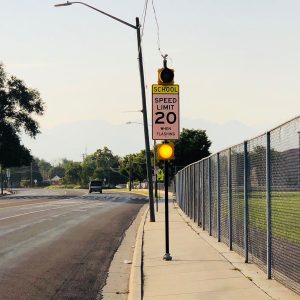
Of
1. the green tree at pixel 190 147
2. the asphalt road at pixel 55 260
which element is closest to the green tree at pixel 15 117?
the green tree at pixel 190 147

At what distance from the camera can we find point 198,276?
10383 mm

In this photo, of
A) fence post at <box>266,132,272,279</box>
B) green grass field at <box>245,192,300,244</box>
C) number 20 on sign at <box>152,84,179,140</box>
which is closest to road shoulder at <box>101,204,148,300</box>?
fence post at <box>266,132,272,279</box>

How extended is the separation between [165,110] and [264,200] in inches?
132

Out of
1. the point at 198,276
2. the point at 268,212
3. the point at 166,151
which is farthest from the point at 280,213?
the point at 166,151

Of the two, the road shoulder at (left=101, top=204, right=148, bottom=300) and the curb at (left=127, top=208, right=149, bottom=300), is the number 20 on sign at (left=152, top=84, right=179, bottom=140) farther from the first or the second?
the road shoulder at (left=101, top=204, right=148, bottom=300)

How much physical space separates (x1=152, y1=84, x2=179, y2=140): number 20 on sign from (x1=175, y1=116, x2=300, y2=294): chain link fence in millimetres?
1463

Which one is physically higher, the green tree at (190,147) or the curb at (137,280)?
the green tree at (190,147)

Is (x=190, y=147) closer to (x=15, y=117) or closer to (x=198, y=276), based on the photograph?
(x=15, y=117)

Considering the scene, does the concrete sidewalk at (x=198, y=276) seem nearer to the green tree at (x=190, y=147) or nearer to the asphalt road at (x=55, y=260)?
the asphalt road at (x=55, y=260)

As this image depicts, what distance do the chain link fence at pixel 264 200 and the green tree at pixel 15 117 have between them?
66.7 metres

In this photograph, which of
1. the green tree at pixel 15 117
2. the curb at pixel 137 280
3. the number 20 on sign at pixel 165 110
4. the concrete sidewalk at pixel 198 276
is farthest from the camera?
the green tree at pixel 15 117

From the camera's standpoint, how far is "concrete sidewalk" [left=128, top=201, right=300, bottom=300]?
28.5ft

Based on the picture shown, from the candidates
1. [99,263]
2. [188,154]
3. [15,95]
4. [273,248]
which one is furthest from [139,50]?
[188,154]

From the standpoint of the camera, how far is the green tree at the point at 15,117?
262 feet
